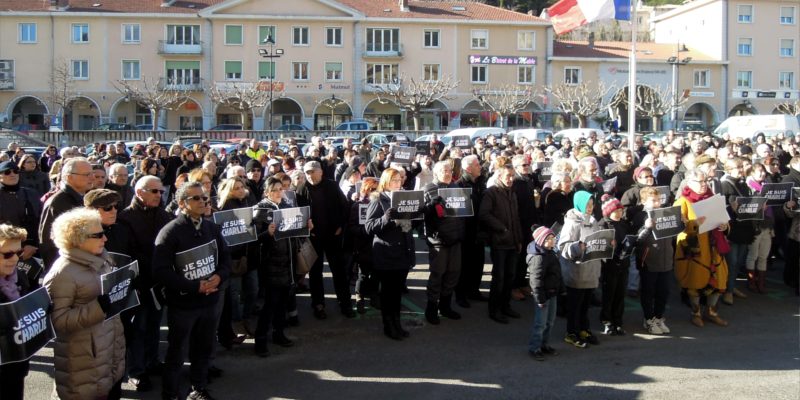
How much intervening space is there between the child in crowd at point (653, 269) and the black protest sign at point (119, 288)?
18.1ft

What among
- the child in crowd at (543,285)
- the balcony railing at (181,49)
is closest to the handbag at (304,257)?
the child in crowd at (543,285)

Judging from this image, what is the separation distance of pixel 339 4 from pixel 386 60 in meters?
5.78

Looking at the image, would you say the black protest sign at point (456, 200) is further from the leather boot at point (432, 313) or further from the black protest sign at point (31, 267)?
the black protest sign at point (31, 267)

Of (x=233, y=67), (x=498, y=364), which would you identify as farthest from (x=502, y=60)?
(x=498, y=364)

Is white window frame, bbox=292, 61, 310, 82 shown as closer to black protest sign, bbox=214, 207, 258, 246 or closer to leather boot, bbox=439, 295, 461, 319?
leather boot, bbox=439, 295, 461, 319

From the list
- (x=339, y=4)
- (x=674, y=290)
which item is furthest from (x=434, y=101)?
(x=674, y=290)

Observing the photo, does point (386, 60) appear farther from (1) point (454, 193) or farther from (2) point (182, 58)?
(1) point (454, 193)

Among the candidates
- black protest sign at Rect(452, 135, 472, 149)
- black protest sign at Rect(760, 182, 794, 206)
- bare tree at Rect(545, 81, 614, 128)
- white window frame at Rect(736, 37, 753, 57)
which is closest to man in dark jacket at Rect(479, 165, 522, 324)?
black protest sign at Rect(760, 182, 794, 206)

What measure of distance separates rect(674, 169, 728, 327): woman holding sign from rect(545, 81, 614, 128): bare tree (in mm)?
45048

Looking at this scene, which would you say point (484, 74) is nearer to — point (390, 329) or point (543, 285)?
point (390, 329)

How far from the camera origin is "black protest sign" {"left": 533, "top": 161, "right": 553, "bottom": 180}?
1241cm

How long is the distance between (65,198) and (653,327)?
648cm

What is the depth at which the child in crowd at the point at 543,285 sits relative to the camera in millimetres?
7289

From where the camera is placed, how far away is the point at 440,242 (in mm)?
8367
